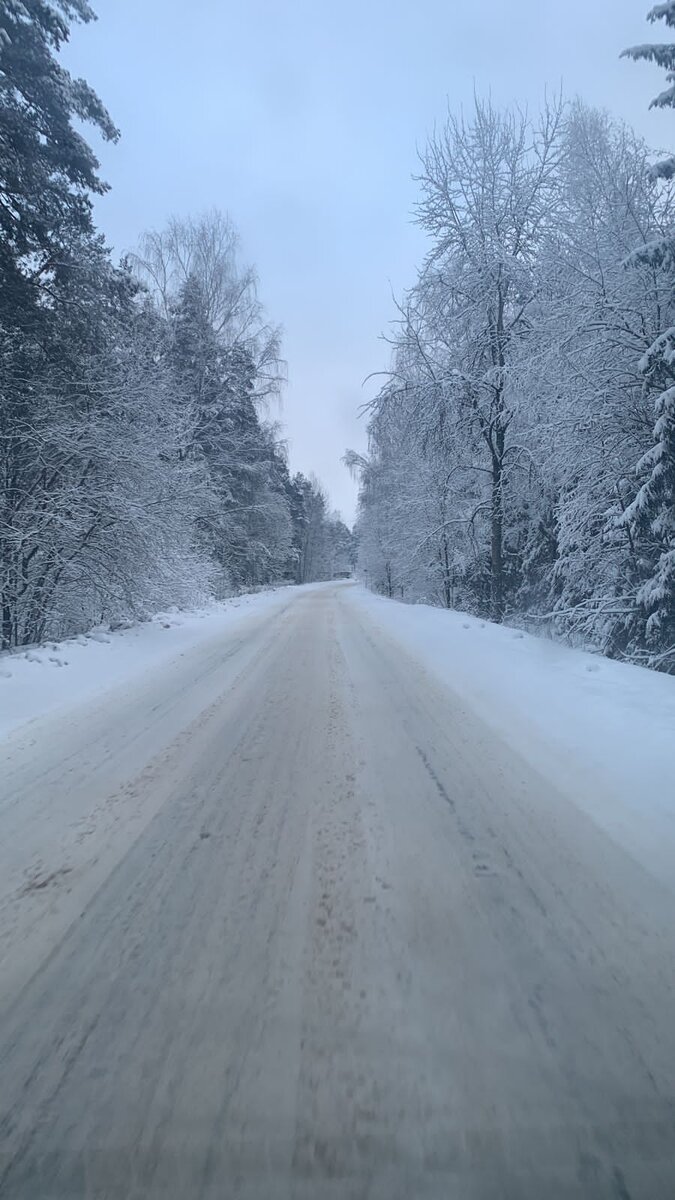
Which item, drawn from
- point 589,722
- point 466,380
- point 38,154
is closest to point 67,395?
point 38,154

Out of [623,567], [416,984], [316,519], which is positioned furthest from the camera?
[316,519]

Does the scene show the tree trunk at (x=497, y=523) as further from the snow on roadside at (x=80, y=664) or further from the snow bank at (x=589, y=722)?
the snow on roadside at (x=80, y=664)

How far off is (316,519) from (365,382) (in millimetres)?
49707

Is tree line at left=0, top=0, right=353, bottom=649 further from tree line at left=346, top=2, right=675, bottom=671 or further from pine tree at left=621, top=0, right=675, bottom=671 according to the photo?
pine tree at left=621, top=0, right=675, bottom=671

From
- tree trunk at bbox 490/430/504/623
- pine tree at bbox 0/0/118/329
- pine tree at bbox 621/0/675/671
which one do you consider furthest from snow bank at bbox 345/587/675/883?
pine tree at bbox 0/0/118/329

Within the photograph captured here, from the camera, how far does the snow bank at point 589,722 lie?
3357mm

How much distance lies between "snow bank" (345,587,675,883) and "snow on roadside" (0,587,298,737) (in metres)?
4.03

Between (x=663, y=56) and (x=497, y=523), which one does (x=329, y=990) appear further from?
(x=497, y=523)

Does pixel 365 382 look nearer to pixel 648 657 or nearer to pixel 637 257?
pixel 637 257

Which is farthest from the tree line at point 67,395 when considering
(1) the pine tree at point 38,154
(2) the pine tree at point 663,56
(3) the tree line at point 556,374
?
(2) the pine tree at point 663,56

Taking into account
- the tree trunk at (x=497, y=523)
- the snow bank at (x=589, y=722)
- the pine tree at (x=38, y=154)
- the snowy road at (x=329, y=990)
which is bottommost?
the snowy road at (x=329, y=990)

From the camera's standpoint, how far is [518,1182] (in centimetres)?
143

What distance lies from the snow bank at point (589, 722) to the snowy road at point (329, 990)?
0.25 metres

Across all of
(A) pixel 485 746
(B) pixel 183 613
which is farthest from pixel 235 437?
(A) pixel 485 746
